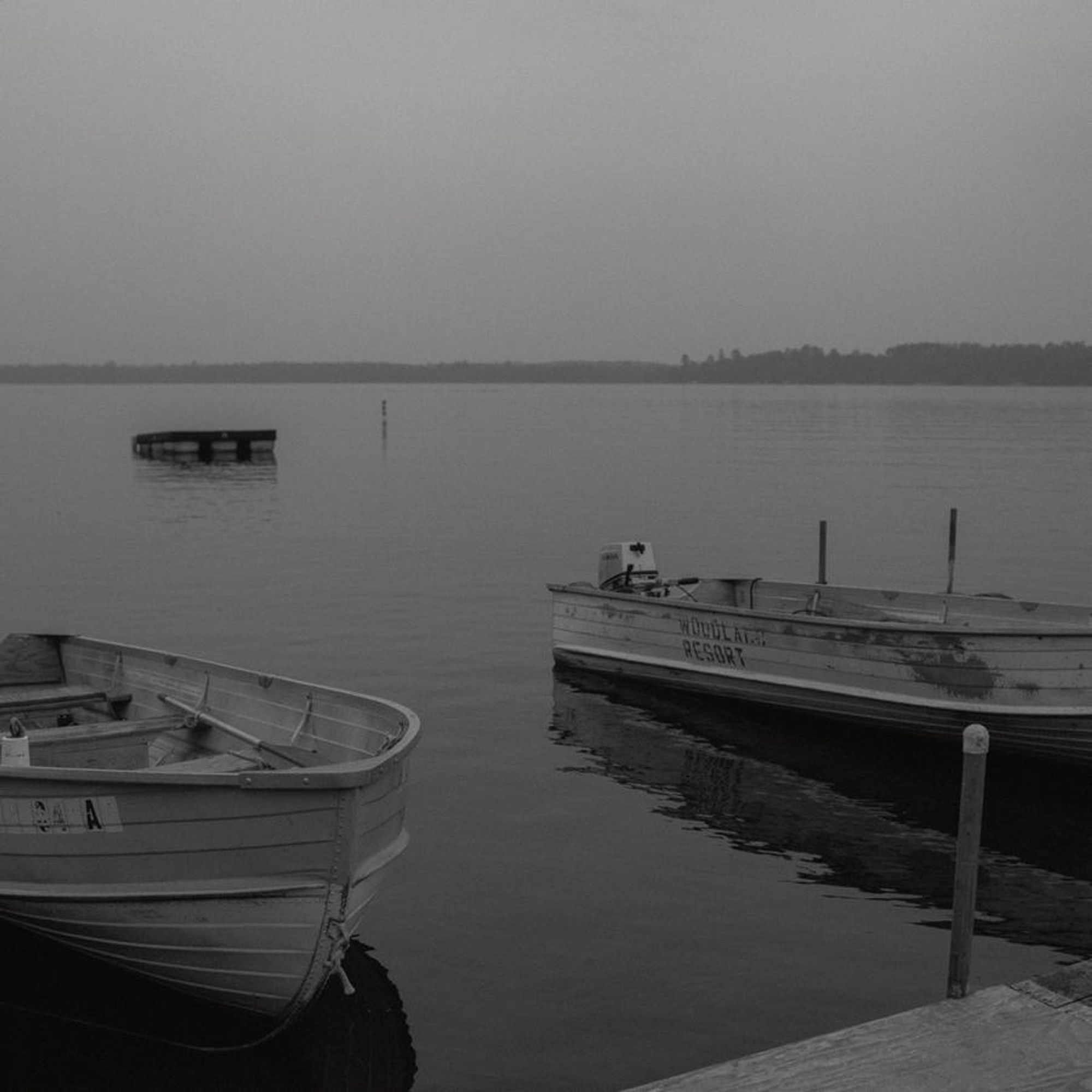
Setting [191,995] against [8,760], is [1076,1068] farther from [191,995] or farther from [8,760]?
[8,760]

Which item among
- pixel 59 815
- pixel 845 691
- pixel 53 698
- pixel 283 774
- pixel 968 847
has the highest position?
pixel 283 774

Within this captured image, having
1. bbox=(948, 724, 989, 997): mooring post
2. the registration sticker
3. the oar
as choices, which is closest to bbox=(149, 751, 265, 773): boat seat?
the oar

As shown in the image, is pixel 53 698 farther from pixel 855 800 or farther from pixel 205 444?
pixel 205 444

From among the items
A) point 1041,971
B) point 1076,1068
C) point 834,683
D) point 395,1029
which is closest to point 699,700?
point 834,683

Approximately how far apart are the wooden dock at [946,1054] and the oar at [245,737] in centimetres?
420

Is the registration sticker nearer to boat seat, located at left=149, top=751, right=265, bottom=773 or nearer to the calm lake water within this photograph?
boat seat, located at left=149, top=751, right=265, bottom=773

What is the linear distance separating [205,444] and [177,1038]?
63614mm

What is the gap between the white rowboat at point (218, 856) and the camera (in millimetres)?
7566

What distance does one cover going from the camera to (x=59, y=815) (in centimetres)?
815

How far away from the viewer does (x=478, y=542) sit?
35406 millimetres

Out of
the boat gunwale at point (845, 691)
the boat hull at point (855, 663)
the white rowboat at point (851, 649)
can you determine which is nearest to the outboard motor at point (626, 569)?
the white rowboat at point (851, 649)

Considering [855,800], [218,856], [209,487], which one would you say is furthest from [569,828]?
[209,487]

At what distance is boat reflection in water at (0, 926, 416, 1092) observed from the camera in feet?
26.2

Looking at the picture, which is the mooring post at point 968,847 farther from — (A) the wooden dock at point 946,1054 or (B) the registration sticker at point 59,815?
(B) the registration sticker at point 59,815
